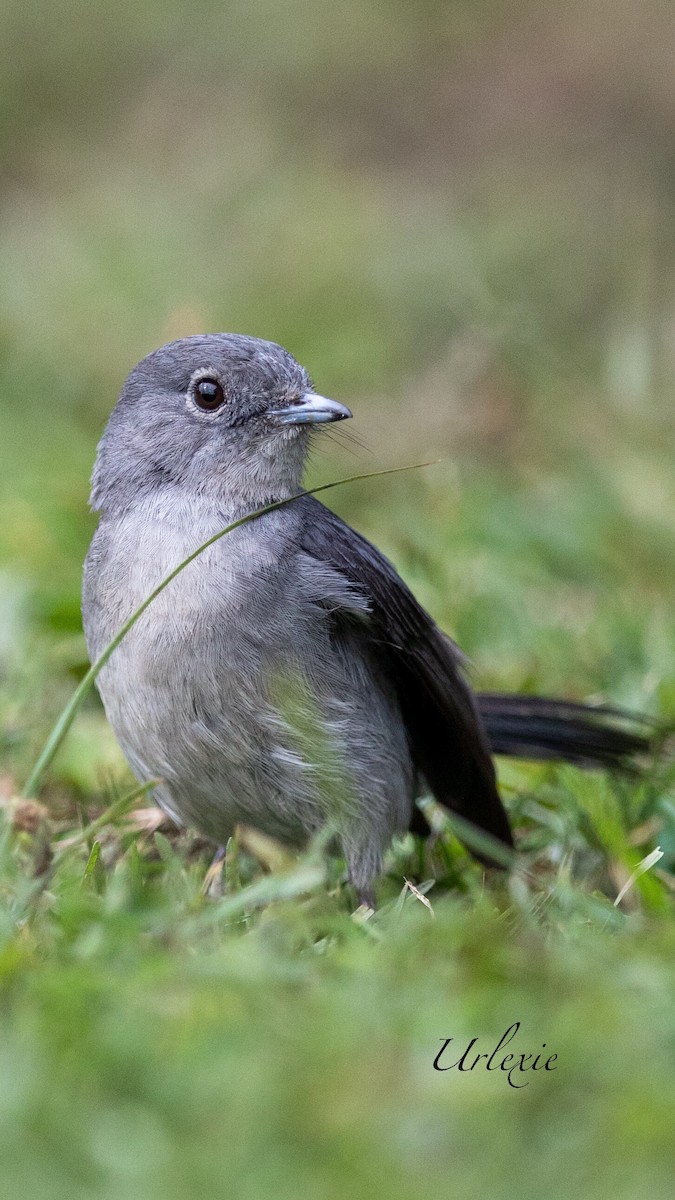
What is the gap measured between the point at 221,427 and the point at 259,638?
69cm

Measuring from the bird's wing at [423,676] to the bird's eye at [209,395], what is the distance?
368 millimetres

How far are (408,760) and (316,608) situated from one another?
71 centimetres

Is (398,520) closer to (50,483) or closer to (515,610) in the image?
(515,610)

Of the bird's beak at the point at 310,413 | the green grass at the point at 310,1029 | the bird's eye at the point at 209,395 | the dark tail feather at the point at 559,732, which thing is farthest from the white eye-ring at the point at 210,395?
the dark tail feather at the point at 559,732

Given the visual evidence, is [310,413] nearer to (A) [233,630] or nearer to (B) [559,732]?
(A) [233,630]

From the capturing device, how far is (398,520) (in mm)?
6789

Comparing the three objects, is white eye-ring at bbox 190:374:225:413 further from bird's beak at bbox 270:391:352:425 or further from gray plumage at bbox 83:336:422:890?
bird's beak at bbox 270:391:352:425

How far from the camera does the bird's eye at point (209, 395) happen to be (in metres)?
4.17

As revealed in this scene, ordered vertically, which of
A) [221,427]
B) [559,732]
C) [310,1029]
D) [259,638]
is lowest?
[559,732]

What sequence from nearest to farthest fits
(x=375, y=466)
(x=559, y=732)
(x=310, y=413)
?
1. (x=310, y=413)
2. (x=559, y=732)
3. (x=375, y=466)

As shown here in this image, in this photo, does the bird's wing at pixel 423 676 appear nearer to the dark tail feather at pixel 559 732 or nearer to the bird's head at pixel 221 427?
the bird's head at pixel 221 427

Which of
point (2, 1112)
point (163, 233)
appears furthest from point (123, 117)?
point (2, 1112)

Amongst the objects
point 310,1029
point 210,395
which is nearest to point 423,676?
point 210,395

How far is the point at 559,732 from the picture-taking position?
183 inches
